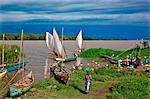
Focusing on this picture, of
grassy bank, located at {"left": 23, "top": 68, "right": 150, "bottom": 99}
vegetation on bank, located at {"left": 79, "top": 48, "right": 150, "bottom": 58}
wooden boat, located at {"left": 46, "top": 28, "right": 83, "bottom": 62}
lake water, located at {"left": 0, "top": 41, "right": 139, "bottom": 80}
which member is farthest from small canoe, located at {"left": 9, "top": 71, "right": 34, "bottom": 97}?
vegetation on bank, located at {"left": 79, "top": 48, "right": 150, "bottom": 58}

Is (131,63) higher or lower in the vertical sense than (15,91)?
higher

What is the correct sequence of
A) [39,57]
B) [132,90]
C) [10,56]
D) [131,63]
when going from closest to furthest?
[132,90]
[131,63]
[10,56]
[39,57]

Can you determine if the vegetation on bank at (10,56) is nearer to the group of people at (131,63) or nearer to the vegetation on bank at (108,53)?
the group of people at (131,63)

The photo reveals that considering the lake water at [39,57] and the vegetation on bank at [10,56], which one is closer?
the vegetation on bank at [10,56]

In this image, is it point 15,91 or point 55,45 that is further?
point 55,45

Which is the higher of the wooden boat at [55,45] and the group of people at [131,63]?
the wooden boat at [55,45]

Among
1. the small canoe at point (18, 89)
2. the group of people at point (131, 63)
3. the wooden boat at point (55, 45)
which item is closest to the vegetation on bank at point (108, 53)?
the wooden boat at point (55, 45)

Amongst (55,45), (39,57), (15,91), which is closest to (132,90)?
(15,91)

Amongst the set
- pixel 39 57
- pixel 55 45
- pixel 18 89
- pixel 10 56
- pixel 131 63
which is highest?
pixel 55 45

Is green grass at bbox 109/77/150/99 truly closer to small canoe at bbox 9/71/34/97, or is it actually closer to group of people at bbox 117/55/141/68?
small canoe at bbox 9/71/34/97

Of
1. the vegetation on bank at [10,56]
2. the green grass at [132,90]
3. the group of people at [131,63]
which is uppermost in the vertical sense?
the vegetation on bank at [10,56]

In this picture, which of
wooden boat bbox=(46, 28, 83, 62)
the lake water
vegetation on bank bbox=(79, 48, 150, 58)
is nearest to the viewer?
wooden boat bbox=(46, 28, 83, 62)

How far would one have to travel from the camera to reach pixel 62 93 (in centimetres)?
1254

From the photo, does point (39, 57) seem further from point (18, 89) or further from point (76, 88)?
point (18, 89)
